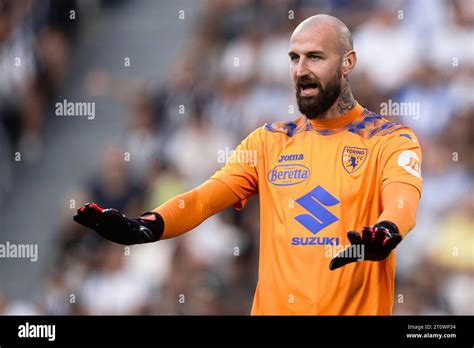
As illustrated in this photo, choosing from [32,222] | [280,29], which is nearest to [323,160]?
[280,29]

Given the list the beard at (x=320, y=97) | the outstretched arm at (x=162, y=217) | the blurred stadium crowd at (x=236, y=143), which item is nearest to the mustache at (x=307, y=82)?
the beard at (x=320, y=97)

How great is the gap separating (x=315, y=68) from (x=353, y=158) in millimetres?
456

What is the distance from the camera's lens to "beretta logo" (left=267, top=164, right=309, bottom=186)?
457cm

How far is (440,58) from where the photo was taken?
8945 mm

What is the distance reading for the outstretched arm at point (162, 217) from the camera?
13.8 ft

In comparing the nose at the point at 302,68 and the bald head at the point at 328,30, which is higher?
the bald head at the point at 328,30

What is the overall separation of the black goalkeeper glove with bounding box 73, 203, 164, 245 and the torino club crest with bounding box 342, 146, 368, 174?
3.08 ft

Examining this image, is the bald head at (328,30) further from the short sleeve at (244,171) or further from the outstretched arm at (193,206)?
the outstretched arm at (193,206)

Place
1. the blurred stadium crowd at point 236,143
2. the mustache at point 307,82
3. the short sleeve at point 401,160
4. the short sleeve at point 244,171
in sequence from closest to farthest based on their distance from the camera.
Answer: the short sleeve at point 401,160, the mustache at point 307,82, the short sleeve at point 244,171, the blurred stadium crowd at point 236,143

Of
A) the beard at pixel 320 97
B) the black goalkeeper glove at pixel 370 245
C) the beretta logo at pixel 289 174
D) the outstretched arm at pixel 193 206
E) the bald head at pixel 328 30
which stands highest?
the bald head at pixel 328 30

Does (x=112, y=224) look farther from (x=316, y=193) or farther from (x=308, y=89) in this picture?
(x=308, y=89)

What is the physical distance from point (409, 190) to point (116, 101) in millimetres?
6579

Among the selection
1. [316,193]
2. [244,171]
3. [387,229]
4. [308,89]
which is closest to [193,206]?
[244,171]

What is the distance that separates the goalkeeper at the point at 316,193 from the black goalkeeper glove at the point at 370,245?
0.35 metres
